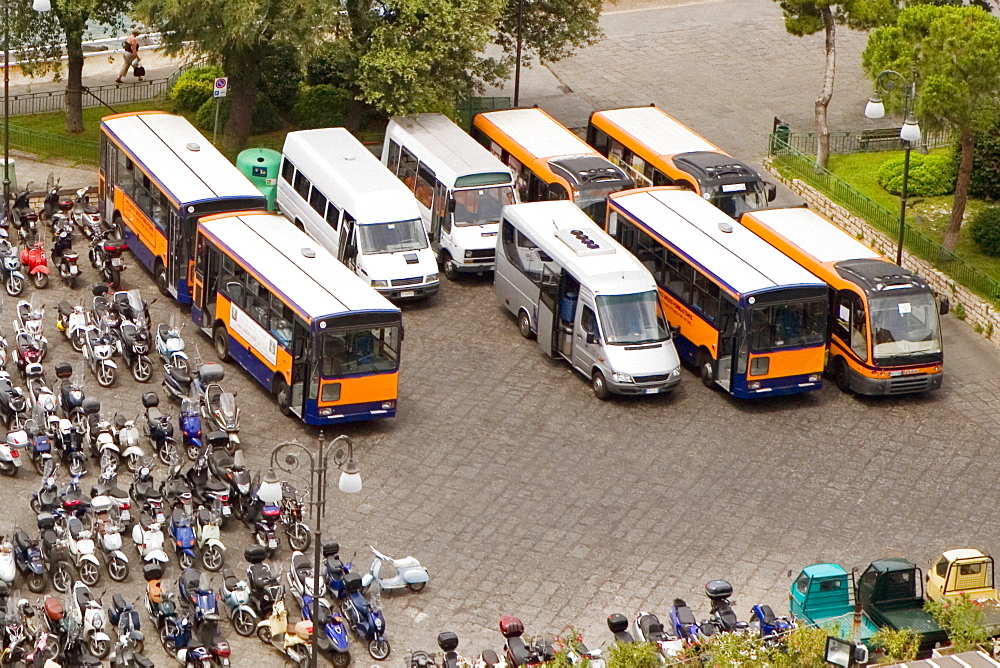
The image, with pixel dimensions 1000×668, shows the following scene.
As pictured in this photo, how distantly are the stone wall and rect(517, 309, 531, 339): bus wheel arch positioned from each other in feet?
28.7

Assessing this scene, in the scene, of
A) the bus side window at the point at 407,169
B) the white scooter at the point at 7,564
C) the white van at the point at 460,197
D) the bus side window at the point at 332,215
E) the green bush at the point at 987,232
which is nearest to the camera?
the white scooter at the point at 7,564

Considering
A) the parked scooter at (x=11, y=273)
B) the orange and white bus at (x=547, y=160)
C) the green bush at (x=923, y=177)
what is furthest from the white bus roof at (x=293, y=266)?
the green bush at (x=923, y=177)

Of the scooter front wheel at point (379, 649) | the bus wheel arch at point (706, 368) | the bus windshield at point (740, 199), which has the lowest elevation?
the scooter front wheel at point (379, 649)

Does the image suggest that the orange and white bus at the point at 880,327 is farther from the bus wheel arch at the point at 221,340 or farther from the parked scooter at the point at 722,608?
the bus wheel arch at the point at 221,340

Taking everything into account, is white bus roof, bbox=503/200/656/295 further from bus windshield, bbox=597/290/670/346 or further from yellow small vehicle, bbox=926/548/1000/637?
yellow small vehicle, bbox=926/548/1000/637

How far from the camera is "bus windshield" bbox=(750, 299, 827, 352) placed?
3291cm

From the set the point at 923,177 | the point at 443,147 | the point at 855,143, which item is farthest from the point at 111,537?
the point at 855,143

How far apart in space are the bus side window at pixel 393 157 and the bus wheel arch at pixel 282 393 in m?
9.49

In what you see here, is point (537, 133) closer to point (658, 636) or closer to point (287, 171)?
point (287, 171)

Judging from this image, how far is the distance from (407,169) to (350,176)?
2966mm

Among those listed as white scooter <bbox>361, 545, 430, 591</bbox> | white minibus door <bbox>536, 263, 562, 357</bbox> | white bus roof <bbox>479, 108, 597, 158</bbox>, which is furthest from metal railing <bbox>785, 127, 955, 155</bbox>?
white scooter <bbox>361, 545, 430, 591</bbox>

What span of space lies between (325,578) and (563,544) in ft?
14.7

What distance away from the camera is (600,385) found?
33.3 m

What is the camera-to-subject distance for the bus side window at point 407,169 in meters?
39.7
